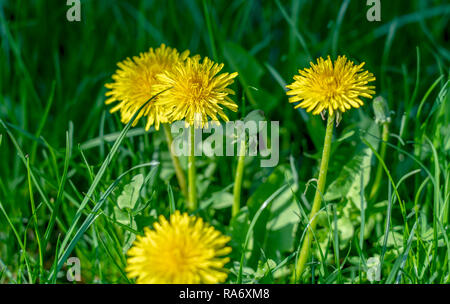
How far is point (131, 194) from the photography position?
32.5 inches

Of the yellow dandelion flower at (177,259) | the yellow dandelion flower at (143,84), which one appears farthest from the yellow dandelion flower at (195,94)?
the yellow dandelion flower at (177,259)

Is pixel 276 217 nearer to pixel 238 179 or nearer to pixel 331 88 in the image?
pixel 238 179

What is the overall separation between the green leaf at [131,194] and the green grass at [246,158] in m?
0.02

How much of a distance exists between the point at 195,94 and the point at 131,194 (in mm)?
214

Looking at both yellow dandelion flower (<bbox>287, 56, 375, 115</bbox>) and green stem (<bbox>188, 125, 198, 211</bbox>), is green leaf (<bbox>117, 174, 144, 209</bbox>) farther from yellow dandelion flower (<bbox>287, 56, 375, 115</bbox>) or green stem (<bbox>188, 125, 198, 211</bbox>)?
yellow dandelion flower (<bbox>287, 56, 375, 115</bbox>)

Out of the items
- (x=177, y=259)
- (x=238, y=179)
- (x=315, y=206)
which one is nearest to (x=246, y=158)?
(x=238, y=179)

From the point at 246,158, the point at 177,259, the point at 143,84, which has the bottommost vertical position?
the point at 177,259

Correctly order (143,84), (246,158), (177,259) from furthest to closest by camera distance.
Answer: (246,158) < (143,84) < (177,259)

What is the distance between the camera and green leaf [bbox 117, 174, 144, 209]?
2.69ft

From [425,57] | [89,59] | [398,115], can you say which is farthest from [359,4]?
[89,59]

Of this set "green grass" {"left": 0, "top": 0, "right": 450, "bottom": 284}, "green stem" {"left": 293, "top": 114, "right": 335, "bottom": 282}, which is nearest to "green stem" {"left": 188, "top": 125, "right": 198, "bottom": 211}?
"green grass" {"left": 0, "top": 0, "right": 450, "bottom": 284}

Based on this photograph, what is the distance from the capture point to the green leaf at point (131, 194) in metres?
0.82

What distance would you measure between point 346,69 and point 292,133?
48cm

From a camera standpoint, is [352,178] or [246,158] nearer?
[352,178]
